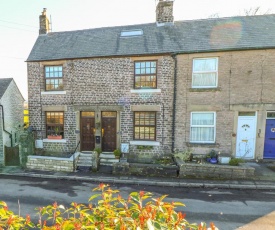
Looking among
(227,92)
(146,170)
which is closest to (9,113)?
(146,170)

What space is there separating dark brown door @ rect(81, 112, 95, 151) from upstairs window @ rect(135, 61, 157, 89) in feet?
12.6

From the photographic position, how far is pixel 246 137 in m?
10.6

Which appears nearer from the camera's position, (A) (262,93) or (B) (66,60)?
(A) (262,93)

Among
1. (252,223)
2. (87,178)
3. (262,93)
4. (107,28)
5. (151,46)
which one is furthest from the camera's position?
(107,28)

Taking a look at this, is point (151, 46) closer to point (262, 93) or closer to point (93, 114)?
point (93, 114)

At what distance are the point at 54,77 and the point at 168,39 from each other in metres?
8.06

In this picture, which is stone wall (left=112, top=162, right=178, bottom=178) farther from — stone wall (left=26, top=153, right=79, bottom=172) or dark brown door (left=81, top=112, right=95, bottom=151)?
dark brown door (left=81, top=112, right=95, bottom=151)

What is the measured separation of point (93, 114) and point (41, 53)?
571 centimetres

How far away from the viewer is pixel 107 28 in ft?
44.6

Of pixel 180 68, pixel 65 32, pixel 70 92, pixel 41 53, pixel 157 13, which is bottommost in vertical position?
pixel 70 92

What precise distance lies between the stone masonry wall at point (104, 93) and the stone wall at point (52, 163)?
1789 mm

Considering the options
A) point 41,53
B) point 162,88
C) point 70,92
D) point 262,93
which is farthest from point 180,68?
point 41,53

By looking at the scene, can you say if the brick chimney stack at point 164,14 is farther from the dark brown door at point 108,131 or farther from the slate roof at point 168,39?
the dark brown door at point 108,131

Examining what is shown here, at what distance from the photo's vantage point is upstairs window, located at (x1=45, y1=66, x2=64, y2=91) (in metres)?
11.9
